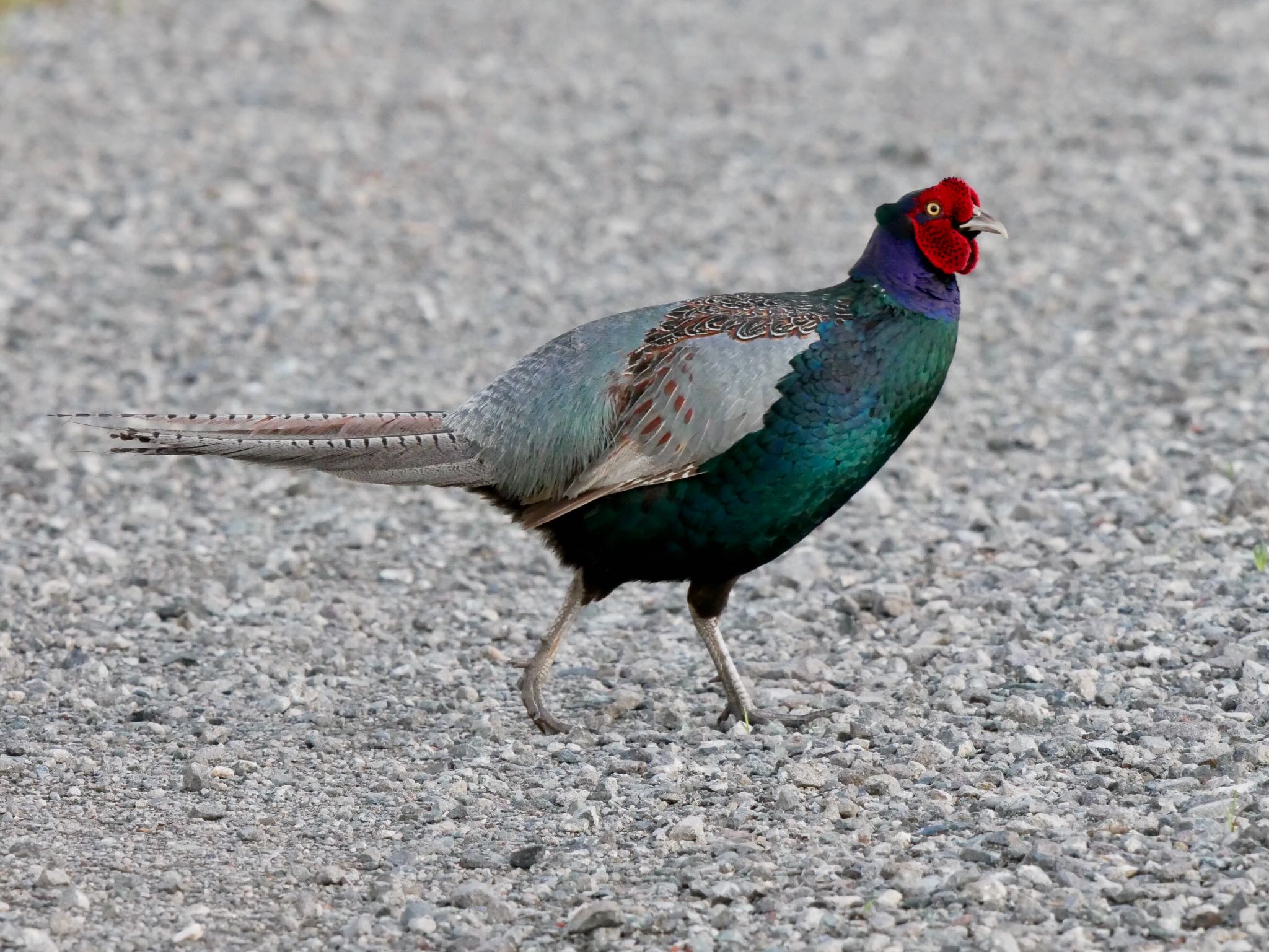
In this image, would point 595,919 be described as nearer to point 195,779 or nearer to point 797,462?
point 195,779

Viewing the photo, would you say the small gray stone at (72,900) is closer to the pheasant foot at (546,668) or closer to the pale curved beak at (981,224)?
the pheasant foot at (546,668)

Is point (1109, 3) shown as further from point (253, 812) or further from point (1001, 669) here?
point (253, 812)

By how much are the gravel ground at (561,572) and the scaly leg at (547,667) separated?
0.29 ft

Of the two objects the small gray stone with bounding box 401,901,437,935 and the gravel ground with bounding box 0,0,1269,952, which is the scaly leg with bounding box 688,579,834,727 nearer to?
the gravel ground with bounding box 0,0,1269,952

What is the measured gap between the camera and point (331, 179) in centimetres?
1243

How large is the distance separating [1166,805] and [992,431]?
13.3 ft

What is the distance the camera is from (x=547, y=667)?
6113 millimetres

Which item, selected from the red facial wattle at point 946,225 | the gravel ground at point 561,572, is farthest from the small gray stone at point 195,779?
the red facial wattle at point 946,225

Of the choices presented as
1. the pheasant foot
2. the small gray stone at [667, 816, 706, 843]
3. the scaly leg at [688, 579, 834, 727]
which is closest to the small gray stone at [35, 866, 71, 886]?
the small gray stone at [667, 816, 706, 843]

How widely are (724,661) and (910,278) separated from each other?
1393 millimetres

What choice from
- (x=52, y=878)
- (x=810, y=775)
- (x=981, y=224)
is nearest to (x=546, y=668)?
(x=810, y=775)

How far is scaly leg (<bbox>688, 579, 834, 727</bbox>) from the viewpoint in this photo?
596cm

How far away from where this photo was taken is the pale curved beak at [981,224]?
19.2 ft

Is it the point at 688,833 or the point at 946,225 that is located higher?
the point at 946,225
